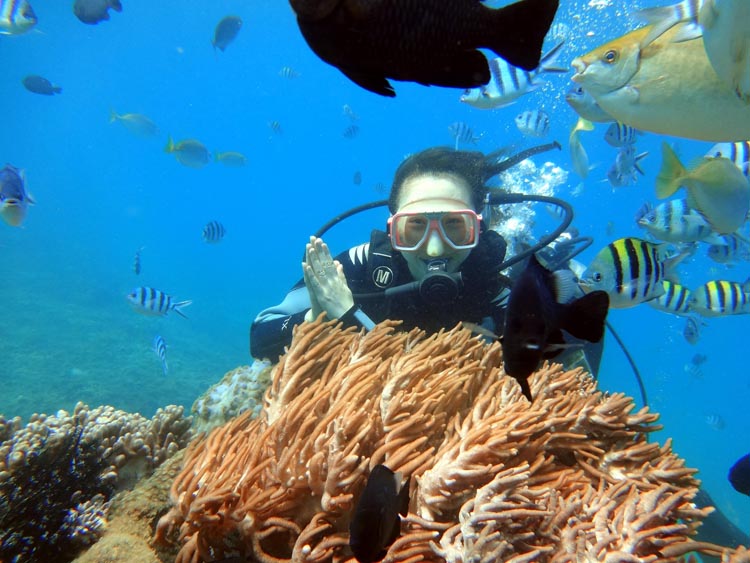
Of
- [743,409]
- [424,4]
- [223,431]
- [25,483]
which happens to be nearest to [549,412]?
[223,431]

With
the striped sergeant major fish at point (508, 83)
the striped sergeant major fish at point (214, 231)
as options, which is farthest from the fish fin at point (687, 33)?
the striped sergeant major fish at point (214, 231)

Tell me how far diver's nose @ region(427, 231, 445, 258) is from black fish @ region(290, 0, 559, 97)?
3.21 m

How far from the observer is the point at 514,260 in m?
4.05

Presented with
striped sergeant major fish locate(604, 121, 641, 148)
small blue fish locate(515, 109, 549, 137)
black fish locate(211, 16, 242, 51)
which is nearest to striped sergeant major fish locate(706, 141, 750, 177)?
striped sergeant major fish locate(604, 121, 641, 148)

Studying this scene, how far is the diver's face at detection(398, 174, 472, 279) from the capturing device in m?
4.03

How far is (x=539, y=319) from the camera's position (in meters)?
1.02

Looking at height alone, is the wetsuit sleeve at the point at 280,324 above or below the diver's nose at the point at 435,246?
below

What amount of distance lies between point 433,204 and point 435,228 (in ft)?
Answer: 0.99

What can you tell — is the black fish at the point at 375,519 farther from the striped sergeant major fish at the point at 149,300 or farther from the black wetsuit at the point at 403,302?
the striped sergeant major fish at the point at 149,300

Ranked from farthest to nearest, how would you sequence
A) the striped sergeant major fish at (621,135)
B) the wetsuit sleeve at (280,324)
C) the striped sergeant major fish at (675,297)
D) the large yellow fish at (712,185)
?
the striped sergeant major fish at (621,135), the striped sergeant major fish at (675,297), the wetsuit sleeve at (280,324), the large yellow fish at (712,185)

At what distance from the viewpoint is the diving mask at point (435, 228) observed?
4.03m

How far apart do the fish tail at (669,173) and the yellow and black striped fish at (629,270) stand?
412 millimetres

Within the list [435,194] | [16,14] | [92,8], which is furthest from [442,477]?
[92,8]

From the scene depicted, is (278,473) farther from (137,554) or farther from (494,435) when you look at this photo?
(494,435)
